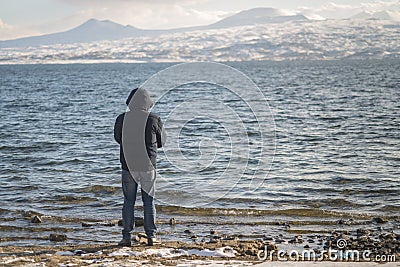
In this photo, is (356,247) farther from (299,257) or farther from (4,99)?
(4,99)

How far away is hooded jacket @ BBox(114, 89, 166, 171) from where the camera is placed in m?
10.2

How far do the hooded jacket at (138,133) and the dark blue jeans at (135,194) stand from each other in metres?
0.16

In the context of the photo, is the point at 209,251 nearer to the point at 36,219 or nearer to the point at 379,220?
the point at 379,220

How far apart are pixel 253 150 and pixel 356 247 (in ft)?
45.6

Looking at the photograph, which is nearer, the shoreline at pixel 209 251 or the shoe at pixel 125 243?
the shoreline at pixel 209 251

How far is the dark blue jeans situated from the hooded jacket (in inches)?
6.5

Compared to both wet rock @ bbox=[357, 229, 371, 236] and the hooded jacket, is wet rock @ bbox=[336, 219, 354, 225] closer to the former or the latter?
wet rock @ bbox=[357, 229, 371, 236]

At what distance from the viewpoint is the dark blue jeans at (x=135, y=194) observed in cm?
1043

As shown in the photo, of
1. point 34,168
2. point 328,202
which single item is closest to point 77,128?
point 34,168

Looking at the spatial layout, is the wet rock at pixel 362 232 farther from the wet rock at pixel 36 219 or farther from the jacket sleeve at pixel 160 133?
the wet rock at pixel 36 219

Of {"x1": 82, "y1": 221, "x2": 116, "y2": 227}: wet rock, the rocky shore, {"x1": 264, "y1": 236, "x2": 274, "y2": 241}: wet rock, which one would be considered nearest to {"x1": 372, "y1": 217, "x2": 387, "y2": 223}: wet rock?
the rocky shore

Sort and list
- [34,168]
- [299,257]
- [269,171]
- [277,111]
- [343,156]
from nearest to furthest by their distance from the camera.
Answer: [299,257] → [269,171] → [34,168] → [343,156] → [277,111]

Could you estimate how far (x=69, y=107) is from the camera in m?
47.5

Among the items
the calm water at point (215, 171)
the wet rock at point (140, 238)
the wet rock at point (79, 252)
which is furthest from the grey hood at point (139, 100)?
the calm water at point (215, 171)
